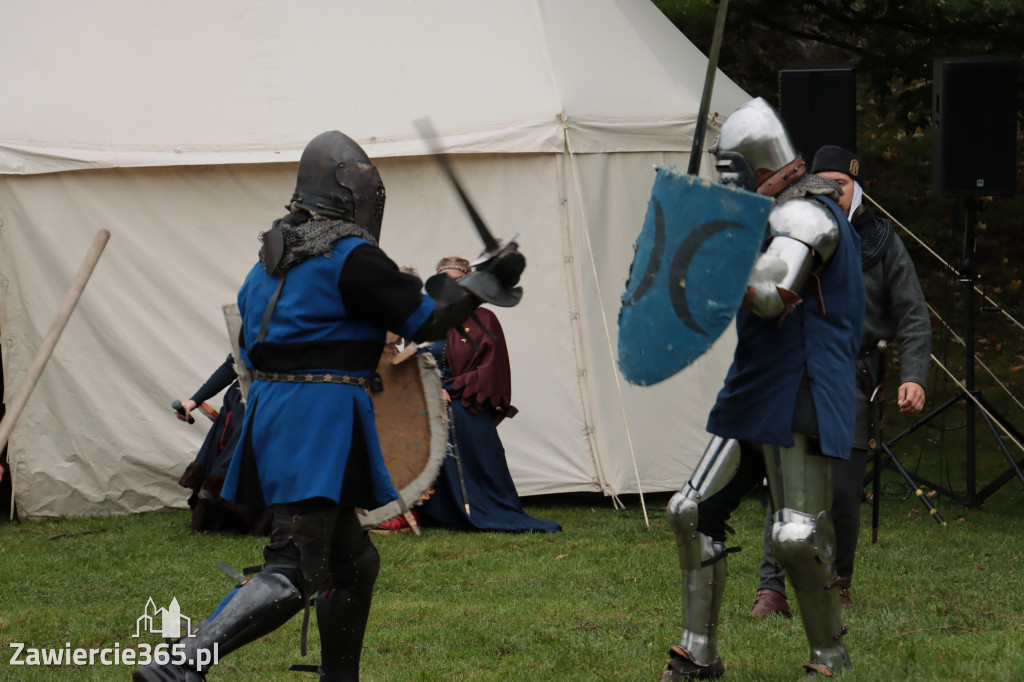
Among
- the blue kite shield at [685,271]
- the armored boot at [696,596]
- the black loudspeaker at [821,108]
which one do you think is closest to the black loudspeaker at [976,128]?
the black loudspeaker at [821,108]

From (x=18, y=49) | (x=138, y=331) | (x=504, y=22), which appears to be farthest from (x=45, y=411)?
(x=504, y=22)

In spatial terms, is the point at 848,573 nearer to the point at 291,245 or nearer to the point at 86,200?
the point at 291,245

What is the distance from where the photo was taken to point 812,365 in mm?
3467

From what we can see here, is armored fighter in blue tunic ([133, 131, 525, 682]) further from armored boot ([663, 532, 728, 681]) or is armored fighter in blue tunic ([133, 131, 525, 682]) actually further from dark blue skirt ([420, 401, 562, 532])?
dark blue skirt ([420, 401, 562, 532])

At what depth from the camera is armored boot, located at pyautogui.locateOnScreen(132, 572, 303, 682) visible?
9.86ft

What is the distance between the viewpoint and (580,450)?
721cm

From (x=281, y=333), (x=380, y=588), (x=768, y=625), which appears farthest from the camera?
(x=380, y=588)

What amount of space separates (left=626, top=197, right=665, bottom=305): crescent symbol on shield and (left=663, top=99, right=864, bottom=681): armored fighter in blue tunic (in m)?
0.25

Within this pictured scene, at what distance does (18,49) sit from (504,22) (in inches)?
113

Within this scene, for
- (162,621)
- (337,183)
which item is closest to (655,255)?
(337,183)

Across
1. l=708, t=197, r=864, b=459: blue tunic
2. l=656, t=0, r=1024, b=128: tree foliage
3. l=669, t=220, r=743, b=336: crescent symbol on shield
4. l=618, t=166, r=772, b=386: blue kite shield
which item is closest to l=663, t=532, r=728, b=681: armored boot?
l=708, t=197, r=864, b=459: blue tunic

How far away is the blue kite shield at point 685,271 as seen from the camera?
3221 mm

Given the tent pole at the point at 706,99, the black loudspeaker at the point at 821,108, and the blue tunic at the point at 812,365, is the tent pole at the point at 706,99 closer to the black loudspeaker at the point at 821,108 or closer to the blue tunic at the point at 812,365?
the blue tunic at the point at 812,365

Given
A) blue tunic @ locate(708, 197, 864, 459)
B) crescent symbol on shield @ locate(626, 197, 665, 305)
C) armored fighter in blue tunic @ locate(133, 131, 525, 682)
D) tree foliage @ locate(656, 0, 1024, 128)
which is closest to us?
armored fighter in blue tunic @ locate(133, 131, 525, 682)
